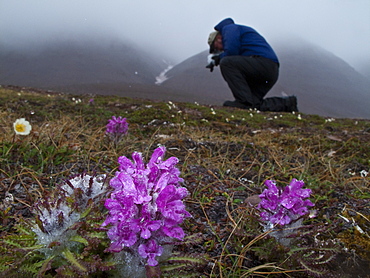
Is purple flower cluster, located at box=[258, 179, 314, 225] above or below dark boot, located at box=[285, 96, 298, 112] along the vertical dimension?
below

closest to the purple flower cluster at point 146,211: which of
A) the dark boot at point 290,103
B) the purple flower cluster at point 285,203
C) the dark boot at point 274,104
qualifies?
the purple flower cluster at point 285,203

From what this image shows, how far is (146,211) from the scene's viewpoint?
2.98 feet

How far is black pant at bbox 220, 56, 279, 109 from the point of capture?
883 centimetres

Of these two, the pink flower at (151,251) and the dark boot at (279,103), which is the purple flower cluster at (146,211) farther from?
the dark boot at (279,103)

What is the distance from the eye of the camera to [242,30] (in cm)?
903

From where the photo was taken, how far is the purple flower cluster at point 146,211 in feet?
2.98

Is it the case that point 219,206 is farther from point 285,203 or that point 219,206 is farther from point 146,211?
point 146,211

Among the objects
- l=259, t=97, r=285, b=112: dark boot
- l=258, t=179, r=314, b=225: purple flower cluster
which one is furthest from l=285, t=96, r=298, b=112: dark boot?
l=258, t=179, r=314, b=225: purple flower cluster

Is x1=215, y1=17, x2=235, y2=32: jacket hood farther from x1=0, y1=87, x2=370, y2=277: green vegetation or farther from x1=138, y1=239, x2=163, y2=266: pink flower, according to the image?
x1=138, y1=239, x2=163, y2=266: pink flower

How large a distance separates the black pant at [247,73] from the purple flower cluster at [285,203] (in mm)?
7837

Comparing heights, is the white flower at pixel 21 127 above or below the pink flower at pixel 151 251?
above

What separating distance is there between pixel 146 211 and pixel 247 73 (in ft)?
28.3

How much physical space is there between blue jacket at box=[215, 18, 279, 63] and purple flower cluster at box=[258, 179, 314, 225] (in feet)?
26.6

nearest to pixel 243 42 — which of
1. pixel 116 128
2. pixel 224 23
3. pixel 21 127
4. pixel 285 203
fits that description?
pixel 224 23
